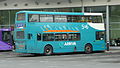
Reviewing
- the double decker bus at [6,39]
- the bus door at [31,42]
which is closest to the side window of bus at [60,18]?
the bus door at [31,42]

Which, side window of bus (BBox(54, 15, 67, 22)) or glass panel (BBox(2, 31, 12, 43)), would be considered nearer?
side window of bus (BBox(54, 15, 67, 22))

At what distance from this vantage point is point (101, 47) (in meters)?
29.7

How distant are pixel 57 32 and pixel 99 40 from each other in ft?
16.4

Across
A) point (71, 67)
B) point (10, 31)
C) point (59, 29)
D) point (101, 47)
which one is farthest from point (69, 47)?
point (71, 67)

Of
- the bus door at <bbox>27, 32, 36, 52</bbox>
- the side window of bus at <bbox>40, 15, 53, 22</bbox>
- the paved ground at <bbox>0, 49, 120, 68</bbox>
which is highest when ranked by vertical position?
the side window of bus at <bbox>40, 15, 53, 22</bbox>

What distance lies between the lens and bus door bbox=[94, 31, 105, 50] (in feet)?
96.1

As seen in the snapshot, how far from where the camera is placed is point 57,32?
26.9 meters

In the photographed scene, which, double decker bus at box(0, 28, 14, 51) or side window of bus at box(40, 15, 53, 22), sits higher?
side window of bus at box(40, 15, 53, 22)

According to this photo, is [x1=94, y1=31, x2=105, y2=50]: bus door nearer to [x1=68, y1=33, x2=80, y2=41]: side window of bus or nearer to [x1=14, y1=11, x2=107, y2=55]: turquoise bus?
[x1=14, y1=11, x2=107, y2=55]: turquoise bus

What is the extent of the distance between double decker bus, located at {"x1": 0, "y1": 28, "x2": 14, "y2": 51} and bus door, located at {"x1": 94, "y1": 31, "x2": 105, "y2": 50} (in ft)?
31.9

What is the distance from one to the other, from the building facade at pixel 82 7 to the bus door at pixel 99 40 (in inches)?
396

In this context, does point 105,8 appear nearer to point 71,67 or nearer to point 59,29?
point 59,29

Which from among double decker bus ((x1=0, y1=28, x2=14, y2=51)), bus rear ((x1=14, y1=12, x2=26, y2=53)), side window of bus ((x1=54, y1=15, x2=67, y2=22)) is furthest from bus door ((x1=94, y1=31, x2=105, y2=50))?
double decker bus ((x1=0, y1=28, x2=14, y2=51))

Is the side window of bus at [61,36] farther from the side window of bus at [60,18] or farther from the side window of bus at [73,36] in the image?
the side window of bus at [60,18]
